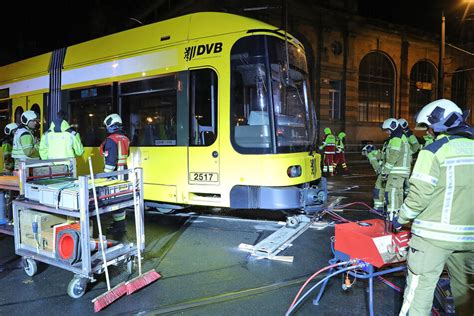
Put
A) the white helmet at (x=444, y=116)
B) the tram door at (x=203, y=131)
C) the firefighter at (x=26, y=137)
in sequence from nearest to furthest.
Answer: the white helmet at (x=444, y=116) < the tram door at (x=203, y=131) < the firefighter at (x=26, y=137)

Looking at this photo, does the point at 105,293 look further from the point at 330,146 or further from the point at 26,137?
the point at 330,146

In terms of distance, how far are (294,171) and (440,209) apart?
3.03m

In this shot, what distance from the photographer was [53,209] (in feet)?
12.0

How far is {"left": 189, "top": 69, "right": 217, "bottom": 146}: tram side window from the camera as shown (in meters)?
5.61

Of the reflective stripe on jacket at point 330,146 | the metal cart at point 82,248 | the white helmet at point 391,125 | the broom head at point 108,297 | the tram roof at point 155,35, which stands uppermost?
the tram roof at point 155,35

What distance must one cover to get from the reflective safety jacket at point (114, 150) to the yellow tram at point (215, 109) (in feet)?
2.54

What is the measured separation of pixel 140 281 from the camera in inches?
149

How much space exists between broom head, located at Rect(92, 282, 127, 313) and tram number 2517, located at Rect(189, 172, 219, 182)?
7.66 feet

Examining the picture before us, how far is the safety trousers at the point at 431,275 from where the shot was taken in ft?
8.26

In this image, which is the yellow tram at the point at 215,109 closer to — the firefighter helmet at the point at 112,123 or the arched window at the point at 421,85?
the firefighter helmet at the point at 112,123

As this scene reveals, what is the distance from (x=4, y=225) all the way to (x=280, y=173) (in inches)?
154

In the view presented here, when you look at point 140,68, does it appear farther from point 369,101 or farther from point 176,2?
point 369,101

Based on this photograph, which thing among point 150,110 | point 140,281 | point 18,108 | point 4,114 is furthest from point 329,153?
point 140,281

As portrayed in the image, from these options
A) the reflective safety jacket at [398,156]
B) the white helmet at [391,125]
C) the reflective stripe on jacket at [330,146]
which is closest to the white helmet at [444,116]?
the reflective safety jacket at [398,156]
